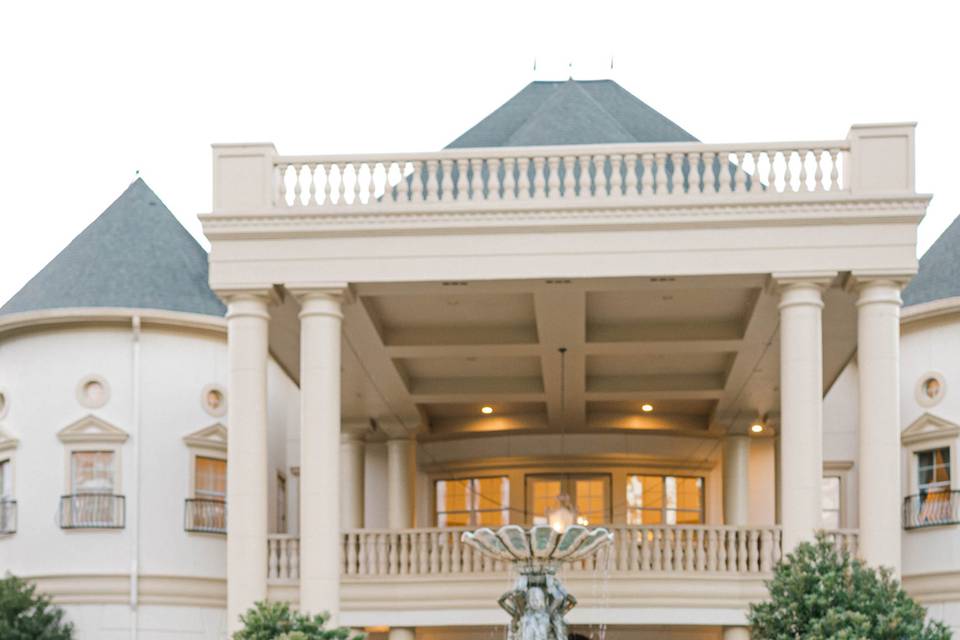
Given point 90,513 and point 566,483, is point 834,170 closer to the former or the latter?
point 566,483

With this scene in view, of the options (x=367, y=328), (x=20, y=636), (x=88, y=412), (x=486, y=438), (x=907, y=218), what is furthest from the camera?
(x=486, y=438)

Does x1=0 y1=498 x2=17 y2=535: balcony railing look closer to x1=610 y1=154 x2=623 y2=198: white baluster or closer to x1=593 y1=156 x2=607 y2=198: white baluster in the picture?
x1=593 y1=156 x2=607 y2=198: white baluster

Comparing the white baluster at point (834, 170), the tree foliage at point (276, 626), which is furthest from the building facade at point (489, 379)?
the tree foliage at point (276, 626)

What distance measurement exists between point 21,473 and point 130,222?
556 cm

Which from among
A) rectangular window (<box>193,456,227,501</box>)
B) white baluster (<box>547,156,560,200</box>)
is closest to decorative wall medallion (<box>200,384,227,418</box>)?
rectangular window (<box>193,456,227,501</box>)

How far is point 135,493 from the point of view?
33969 mm

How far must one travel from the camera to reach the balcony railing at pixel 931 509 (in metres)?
32.3

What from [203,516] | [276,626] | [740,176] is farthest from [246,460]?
[203,516]

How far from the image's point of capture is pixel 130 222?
121 feet

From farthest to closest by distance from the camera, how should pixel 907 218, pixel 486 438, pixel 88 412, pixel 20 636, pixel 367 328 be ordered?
pixel 486 438
pixel 88 412
pixel 20 636
pixel 367 328
pixel 907 218

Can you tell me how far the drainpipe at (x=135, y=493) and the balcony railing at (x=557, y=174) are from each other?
9.47m

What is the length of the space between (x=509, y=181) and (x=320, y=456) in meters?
4.44

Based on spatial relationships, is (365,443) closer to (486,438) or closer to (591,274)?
(486,438)

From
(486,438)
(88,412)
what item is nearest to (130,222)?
(88,412)
